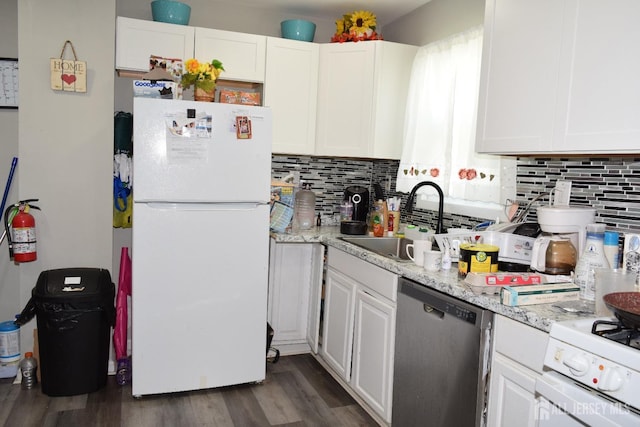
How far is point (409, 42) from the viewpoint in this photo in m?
3.43

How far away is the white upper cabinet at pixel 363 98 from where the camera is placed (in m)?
3.19

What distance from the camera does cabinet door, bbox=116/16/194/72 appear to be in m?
2.95

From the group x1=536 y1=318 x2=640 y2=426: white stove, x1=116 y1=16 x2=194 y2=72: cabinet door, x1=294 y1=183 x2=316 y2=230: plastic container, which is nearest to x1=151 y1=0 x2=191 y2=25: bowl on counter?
x1=116 y1=16 x2=194 y2=72: cabinet door

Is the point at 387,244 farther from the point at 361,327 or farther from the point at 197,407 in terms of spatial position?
the point at 197,407

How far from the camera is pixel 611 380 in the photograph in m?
1.18

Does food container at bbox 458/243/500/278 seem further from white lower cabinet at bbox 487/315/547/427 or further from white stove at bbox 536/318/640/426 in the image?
white stove at bbox 536/318/640/426

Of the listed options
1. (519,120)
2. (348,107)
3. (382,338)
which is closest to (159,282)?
(382,338)

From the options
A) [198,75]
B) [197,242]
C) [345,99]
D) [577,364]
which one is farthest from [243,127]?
[577,364]

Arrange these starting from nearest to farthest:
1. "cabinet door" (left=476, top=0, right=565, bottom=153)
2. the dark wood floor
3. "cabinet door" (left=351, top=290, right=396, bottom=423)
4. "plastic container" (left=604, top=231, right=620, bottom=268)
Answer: "plastic container" (left=604, top=231, right=620, bottom=268) → "cabinet door" (left=476, top=0, right=565, bottom=153) → "cabinet door" (left=351, top=290, right=396, bottom=423) → the dark wood floor

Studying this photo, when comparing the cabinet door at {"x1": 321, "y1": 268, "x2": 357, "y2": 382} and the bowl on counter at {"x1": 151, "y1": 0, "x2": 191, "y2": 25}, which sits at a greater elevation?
the bowl on counter at {"x1": 151, "y1": 0, "x2": 191, "y2": 25}

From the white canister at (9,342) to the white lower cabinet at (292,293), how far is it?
4.73 ft

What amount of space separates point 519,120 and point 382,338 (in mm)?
1135

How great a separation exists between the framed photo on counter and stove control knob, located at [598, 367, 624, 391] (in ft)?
11.3

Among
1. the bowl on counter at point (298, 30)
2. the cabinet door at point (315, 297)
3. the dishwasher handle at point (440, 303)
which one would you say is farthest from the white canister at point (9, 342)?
the bowl on counter at point (298, 30)
